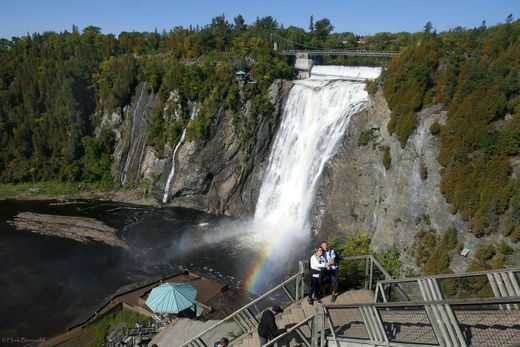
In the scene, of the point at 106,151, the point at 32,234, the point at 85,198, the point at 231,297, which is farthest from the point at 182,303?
the point at 106,151

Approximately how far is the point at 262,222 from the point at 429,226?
20.8 metres

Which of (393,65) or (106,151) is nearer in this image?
(393,65)

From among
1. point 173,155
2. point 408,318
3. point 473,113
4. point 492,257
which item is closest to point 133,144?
point 173,155

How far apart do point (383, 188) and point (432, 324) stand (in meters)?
27.1

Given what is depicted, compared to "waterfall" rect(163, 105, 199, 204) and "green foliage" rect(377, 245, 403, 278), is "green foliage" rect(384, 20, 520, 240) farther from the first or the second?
"waterfall" rect(163, 105, 199, 204)

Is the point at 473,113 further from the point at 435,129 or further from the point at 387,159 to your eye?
the point at 387,159

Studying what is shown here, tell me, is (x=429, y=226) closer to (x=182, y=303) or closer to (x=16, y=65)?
(x=182, y=303)

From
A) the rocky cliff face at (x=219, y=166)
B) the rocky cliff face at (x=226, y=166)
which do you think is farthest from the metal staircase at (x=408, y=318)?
the rocky cliff face at (x=226, y=166)

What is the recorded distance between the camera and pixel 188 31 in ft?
264

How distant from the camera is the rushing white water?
135 feet

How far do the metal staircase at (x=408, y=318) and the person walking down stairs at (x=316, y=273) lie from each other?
0.37 meters

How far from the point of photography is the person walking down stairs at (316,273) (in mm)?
13010

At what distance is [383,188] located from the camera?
3362 cm

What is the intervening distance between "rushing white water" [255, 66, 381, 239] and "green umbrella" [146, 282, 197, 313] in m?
17.1
